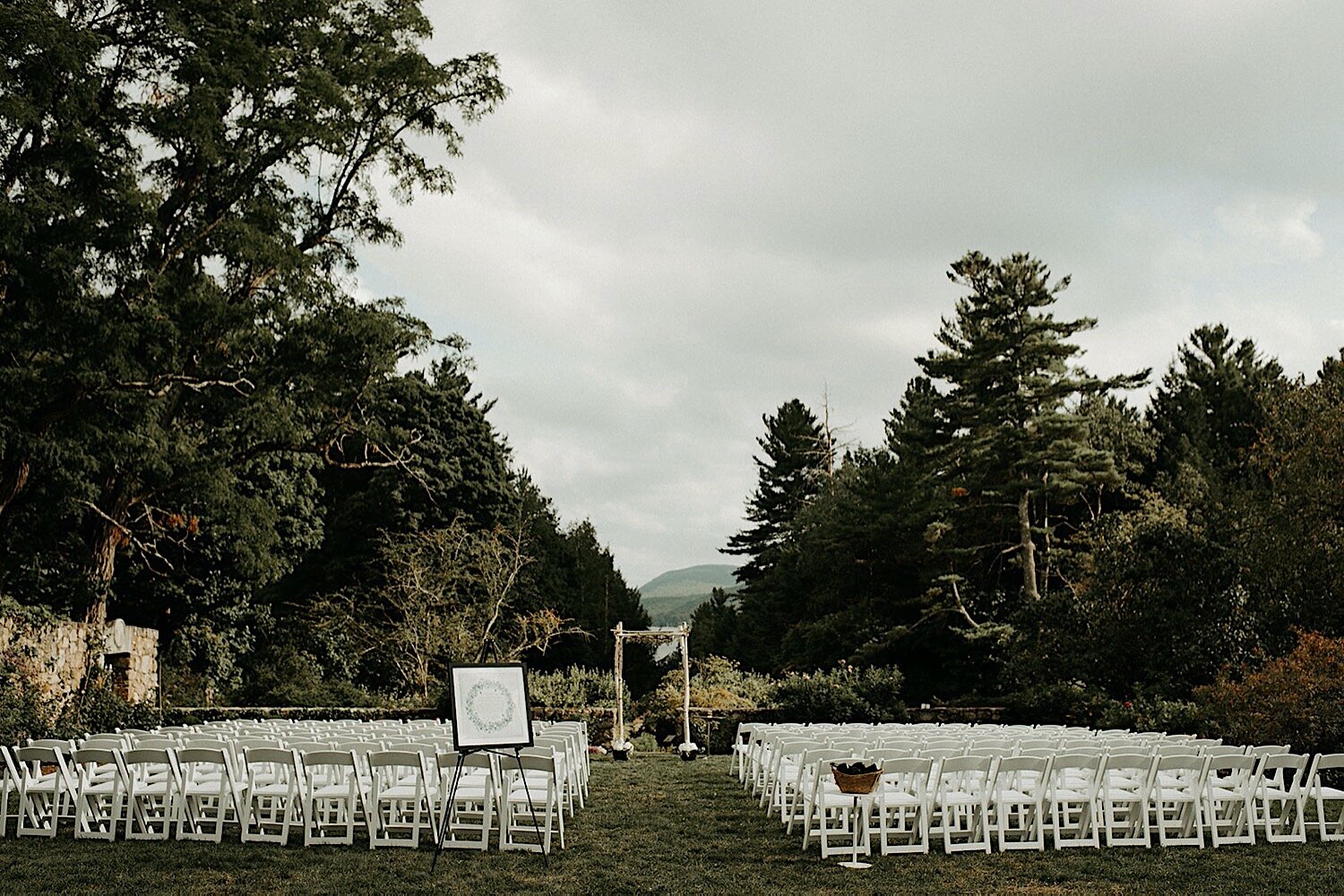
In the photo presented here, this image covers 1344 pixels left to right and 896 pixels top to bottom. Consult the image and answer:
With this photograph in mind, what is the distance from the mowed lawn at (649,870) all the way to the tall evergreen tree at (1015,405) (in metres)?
19.1

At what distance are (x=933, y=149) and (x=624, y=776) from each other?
9.10 m

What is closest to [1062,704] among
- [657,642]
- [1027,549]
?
[657,642]

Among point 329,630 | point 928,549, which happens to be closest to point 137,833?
point 329,630

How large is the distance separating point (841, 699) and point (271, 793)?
1324cm

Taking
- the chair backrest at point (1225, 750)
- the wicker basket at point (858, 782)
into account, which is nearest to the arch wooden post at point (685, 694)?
the chair backrest at point (1225, 750)

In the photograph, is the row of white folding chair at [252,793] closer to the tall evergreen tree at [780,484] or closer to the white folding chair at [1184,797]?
the white folding chair at [1184,797]

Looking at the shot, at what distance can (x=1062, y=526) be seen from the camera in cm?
3011

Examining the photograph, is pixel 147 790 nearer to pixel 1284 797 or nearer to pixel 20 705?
pixel 20 705

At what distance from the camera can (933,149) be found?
13.8 m

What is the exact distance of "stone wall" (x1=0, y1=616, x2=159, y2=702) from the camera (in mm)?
15742

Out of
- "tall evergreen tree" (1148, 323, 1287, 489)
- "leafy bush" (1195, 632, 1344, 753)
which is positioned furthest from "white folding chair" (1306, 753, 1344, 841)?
"tall evergreen tree" (1148, 323, 1287, 489)

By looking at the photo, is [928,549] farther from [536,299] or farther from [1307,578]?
[536,299]

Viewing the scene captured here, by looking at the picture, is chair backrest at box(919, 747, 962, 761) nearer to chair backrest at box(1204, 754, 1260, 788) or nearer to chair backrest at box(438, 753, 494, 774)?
chair backrest at box(1204, 754, 1260, 788)

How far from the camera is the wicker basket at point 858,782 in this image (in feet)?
25.4
